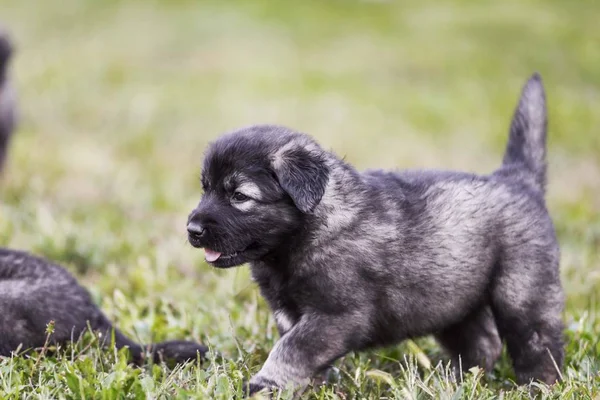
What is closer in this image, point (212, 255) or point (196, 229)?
Result: point (196, 229)

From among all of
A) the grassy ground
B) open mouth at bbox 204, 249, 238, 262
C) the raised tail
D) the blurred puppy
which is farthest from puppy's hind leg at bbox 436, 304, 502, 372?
the blurred puppy

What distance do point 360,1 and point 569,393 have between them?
22372mm

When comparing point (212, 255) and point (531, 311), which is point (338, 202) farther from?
point (531, 311)

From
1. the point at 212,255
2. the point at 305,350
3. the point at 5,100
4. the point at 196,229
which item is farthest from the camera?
the point at 5,100

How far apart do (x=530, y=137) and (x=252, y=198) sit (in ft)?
5.72

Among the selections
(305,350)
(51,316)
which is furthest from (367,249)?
(51,316)

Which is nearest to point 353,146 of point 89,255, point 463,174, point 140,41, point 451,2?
point 89,255

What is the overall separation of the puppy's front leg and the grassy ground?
13cm

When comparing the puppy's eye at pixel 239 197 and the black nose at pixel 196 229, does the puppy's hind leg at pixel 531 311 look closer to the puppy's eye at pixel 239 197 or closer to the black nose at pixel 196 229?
the puppy's eye at pixel 239 197

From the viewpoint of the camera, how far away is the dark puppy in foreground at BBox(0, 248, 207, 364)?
12.9 feet

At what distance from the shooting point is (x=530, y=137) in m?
4.48

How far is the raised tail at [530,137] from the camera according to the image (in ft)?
14.6

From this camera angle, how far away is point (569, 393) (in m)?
3.43

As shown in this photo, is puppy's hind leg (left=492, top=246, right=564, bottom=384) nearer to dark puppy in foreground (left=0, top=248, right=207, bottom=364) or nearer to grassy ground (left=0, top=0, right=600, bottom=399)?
grassy ground (left=0, top=0, right=600, bottom=399)
